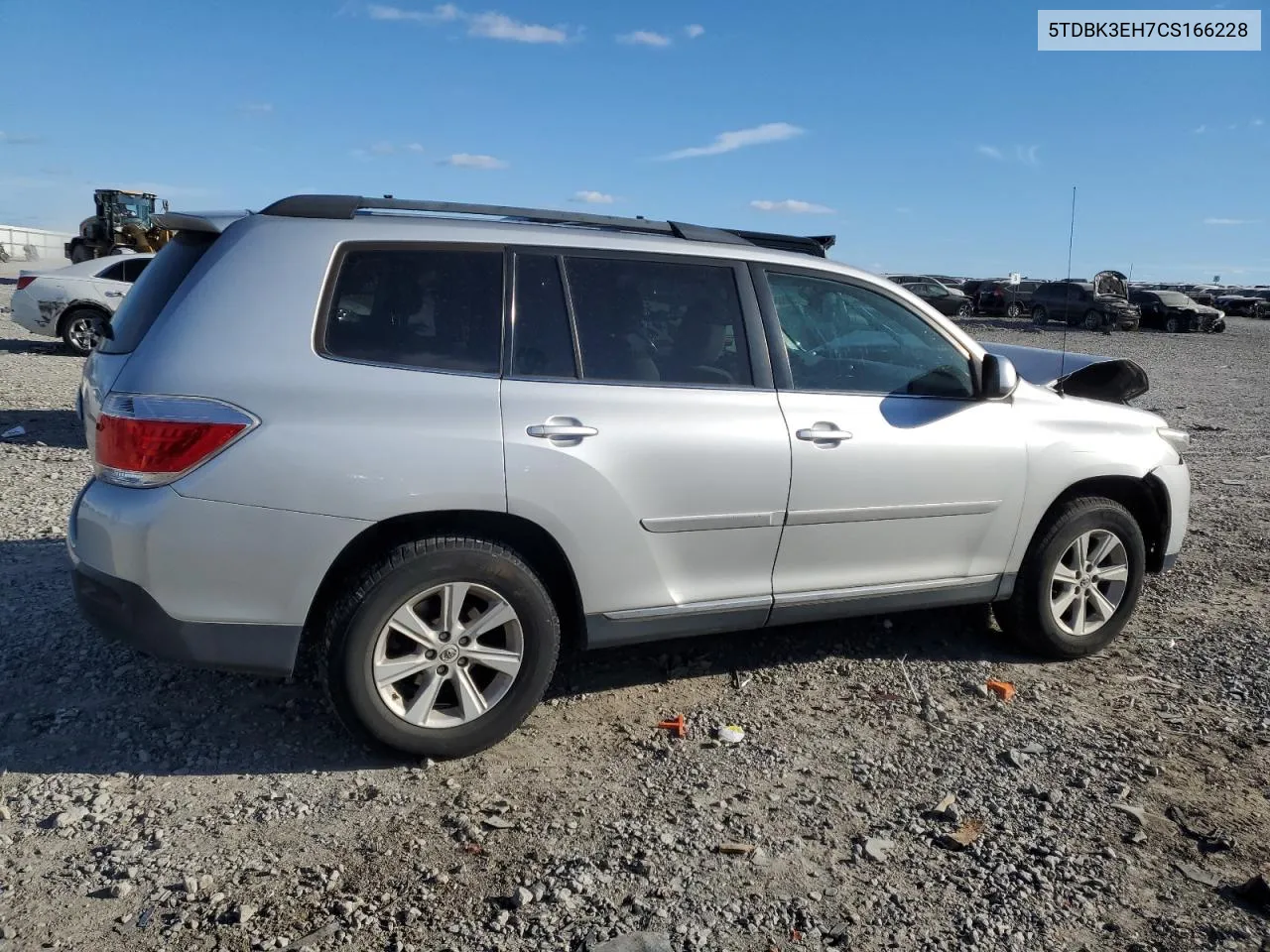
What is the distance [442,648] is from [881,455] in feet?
6.29

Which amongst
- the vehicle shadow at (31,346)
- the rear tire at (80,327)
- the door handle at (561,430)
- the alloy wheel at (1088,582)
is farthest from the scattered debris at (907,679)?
the vehicle shadow at (31,346)

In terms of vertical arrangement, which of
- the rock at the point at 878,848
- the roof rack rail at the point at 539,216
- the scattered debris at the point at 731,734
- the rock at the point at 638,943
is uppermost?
the roof rack rail at the point at 539,216

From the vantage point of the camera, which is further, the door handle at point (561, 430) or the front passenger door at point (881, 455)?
the front passenger door at point (881, 455)

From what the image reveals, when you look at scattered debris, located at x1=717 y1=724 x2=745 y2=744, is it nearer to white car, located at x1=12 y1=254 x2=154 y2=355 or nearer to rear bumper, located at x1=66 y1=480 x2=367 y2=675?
rear bumper, located at x1=66 y1=480 x2=367 y2=675

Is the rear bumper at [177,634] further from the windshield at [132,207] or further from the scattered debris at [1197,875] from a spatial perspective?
the windshield at [132,207]

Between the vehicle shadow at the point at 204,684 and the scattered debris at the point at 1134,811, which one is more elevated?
the vehicle shadow at the point at 204,684

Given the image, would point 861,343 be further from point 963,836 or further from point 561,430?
point 963,836

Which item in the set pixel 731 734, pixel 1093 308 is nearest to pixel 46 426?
pixel 731 734

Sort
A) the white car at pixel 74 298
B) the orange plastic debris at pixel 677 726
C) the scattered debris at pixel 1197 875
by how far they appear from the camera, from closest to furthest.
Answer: the scattered debris at pixel 1197 875 → the orange plastic debris at pixel 677 726 → the white car at pixel 74 298

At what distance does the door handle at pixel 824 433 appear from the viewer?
399 centimetres

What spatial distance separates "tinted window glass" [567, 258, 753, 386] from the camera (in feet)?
12.5

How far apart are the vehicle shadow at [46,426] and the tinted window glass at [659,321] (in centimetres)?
668

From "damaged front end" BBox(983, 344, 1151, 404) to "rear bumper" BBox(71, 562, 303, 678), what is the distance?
398cm

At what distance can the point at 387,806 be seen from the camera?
3.37 m
